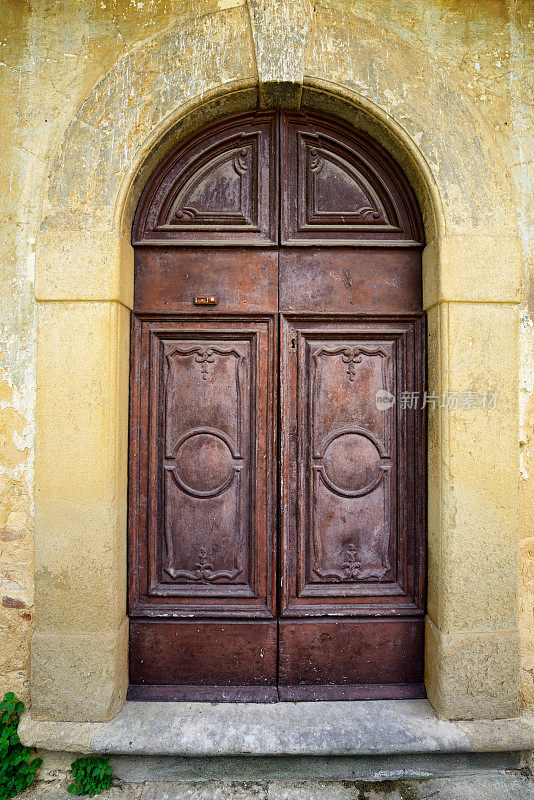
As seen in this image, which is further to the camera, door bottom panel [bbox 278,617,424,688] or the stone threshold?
door bottom panel [bbox 278,617,424,688]

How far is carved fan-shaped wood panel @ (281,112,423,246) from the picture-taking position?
2.87 meters

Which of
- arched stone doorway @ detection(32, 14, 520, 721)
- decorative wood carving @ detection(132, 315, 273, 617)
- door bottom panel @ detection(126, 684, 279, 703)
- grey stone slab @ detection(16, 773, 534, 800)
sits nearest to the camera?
grey stone slab @ detection(16, 773, 534, 800)

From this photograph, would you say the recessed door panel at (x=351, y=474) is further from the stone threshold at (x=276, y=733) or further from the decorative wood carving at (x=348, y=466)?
the stone threshold at (x=276, y=733)

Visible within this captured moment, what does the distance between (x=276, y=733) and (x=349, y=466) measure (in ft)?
4.79

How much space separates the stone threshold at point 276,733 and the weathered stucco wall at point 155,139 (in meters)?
0.32

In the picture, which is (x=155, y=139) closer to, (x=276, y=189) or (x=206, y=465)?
(x=276, y=189)

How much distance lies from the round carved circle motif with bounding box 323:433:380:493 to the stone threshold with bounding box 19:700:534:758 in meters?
1.24

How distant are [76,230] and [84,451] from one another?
121 cm

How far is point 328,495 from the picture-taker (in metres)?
2.86

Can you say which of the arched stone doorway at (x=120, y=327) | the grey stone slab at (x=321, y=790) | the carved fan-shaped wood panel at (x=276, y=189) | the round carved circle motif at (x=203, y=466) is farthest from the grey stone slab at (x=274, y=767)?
Answer: the carved fan-shaped wood panel at (x=276, y=189)

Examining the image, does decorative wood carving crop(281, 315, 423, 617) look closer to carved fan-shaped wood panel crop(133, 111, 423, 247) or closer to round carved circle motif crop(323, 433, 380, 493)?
round carved circle motif crop(323, 433, 380, 493)

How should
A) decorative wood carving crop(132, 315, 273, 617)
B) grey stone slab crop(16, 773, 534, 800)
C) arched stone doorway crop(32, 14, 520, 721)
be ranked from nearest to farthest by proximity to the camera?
grey stone slab crop(16, 773, 534, 800) → arched stone doorway crop(32, 14, 520, 721) → decorative wood carving crop(132, 315, 273, 617)

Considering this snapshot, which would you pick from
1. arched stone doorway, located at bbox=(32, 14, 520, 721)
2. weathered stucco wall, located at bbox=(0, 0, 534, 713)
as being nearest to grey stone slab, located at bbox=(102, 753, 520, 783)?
arched stone doorway, located at bbox=(32, 14, 520, 721)

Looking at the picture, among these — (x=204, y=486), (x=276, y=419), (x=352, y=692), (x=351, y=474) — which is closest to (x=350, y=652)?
(x=352, y=692)
